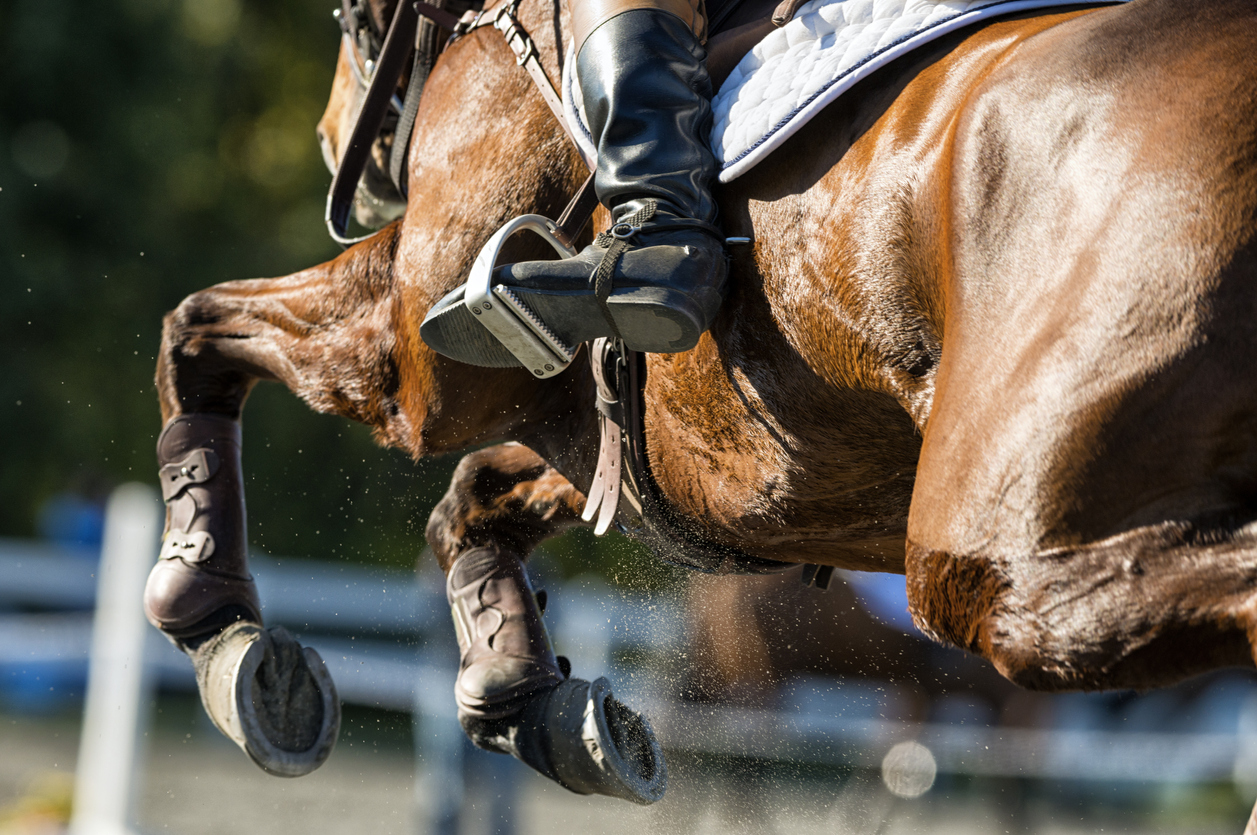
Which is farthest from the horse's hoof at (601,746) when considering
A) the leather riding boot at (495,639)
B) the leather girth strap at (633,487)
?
the leather girth strap at (633,487)

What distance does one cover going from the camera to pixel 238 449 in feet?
11.8

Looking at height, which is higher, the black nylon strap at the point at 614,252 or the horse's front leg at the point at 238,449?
the black nylon strap at the point at 614,252

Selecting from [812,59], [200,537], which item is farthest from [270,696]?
[812,59]

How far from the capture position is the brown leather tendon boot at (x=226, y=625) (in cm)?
322

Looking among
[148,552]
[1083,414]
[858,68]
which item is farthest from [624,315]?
[148,552]

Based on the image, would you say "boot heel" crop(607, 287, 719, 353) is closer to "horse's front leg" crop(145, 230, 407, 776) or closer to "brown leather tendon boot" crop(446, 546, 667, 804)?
"horse's front leg" crop(145, 230, 407, 776)

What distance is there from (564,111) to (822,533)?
97cm

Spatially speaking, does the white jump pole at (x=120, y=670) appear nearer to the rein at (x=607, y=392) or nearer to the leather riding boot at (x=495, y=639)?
the leather riding boot at (x=495, y=639)

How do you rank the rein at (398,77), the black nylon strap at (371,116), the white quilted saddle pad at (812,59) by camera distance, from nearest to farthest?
the white quilted saddle pad at (812,59) → the rein at (398,77) → the black nylon strap at (371,116)

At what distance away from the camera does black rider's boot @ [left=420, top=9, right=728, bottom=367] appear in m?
2.01

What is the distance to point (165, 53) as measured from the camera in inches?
496

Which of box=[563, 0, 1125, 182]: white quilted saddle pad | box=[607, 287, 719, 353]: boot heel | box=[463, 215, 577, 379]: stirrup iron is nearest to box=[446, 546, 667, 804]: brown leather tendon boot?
box=[463, 215, 577, 379]: stirrup iron

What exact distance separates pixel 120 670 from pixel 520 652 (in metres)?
2.27

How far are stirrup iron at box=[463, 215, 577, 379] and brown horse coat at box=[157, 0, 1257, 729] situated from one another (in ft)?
0.92
